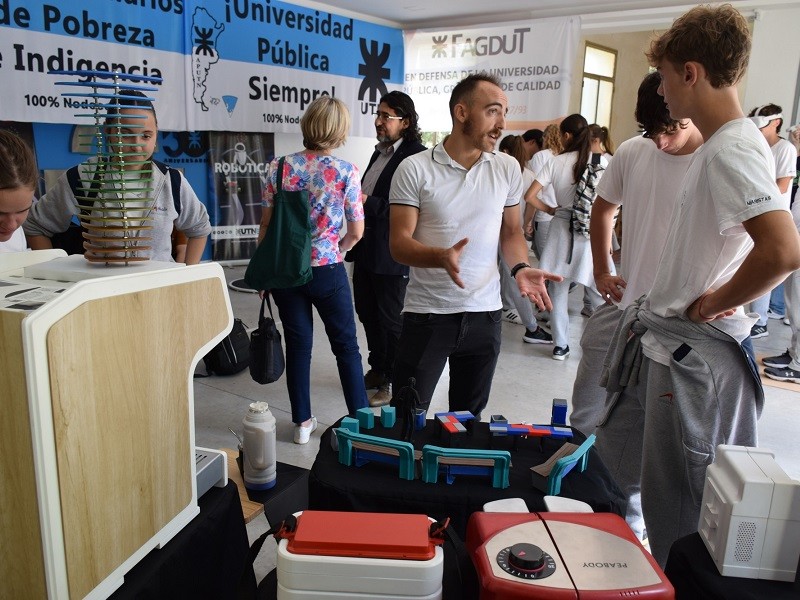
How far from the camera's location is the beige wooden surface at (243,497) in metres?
1.59

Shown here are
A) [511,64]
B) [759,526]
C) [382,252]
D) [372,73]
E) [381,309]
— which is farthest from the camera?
[372,73]

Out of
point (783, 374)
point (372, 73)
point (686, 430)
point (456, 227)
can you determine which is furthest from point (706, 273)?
point (372, 73)

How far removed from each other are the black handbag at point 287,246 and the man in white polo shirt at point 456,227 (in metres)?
0.63

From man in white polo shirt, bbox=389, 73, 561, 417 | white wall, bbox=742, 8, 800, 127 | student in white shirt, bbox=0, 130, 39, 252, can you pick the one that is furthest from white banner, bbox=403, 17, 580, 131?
student in white shirt, bbox=0, 130, 39, 252

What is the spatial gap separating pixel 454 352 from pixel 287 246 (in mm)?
888

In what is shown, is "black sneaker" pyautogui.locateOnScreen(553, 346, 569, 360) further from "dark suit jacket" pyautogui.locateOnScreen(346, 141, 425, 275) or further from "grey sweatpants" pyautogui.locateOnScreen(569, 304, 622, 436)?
"grey sweatpants" pyautogui.locateOnScreen(569, 304, 622, 436)

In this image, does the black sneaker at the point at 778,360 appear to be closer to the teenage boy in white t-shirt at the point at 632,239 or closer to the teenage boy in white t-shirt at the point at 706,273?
the teenage boy in white t-shirt at the point at 632,239

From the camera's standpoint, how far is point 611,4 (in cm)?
668

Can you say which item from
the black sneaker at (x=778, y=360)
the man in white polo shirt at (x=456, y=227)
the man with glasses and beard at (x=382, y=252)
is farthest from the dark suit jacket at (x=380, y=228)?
the black sneaker at (x=778, y=360)

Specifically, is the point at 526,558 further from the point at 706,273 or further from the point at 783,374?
the point at 783,374

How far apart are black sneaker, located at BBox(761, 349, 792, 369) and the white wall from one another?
11.9ft

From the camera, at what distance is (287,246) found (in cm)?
263

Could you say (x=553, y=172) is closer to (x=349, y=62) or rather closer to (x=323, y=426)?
(x=323, y=426)

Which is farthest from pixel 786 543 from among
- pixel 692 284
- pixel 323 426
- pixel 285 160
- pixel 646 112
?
pixel 323 426
